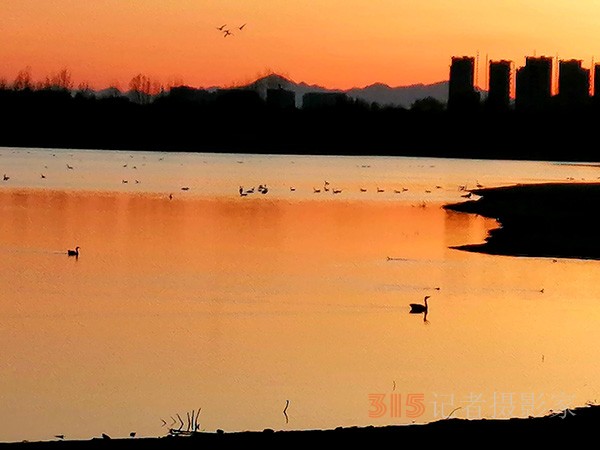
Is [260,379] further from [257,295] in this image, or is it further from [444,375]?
[257,295]

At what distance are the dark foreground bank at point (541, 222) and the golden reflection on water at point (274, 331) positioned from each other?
1405 mm

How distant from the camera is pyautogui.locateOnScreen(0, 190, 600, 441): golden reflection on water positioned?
1476 cm

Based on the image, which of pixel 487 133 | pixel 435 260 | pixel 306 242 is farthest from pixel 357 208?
pixel 487 133

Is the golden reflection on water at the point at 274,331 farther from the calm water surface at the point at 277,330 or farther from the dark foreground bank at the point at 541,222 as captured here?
the dark foreground bank at the point at 541,222

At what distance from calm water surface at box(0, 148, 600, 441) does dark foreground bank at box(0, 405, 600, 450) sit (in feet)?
10.1

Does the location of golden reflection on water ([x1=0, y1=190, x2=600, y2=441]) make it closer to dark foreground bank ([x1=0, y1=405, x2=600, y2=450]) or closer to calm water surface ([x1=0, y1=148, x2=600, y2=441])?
calm water surface ([x1=0, y1=148, x2=600, y2=441])

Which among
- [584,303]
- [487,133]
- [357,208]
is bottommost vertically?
[584,303]

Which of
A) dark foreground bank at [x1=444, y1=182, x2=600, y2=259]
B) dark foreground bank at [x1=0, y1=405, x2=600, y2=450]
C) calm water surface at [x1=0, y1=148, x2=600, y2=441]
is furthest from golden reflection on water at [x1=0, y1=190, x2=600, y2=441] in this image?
dark foreground bank at [x1=0, y1=405, x2=600, y2=450]

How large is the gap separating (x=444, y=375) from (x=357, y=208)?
145 ft

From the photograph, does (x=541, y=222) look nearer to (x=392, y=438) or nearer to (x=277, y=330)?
(x=277, y=330)

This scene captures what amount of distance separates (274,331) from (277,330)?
0.44ft

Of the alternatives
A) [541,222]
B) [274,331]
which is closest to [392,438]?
[274,331]

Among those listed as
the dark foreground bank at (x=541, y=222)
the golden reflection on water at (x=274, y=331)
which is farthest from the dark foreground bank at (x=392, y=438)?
the dark foreground bank at (x=541, y=222)

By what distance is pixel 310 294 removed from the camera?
87.1 ft
